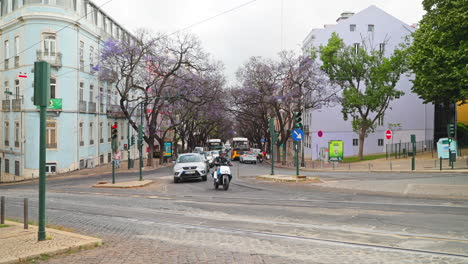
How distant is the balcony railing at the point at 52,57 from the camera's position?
35.8 metres

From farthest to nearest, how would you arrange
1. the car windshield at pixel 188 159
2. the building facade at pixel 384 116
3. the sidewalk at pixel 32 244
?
the building facade at pixel 384 116
the car windshield at pixel 188 159
the sidewalk at pixel 32 244

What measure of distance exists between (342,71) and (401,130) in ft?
53.9

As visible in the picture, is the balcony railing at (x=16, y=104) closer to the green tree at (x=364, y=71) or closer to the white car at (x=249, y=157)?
the white car at (x=249, y=157)

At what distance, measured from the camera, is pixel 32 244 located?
7539 mm

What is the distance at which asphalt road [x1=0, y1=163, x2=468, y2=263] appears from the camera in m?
6.85

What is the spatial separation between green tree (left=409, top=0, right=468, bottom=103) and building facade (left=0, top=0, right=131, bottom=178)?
26.6 metres

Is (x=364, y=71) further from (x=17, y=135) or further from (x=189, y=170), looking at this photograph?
(x=17, y=135)

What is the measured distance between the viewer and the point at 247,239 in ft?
26.8

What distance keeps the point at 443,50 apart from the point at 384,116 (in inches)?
1150

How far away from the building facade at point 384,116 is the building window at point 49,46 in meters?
30.3

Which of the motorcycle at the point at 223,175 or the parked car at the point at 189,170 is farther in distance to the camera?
the parked car at the point at 189,170

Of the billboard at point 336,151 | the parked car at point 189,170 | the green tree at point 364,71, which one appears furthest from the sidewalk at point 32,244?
the green tree at point 364,71

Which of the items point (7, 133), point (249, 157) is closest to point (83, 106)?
point (7, 133)

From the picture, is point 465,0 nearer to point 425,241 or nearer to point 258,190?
point 258,190
